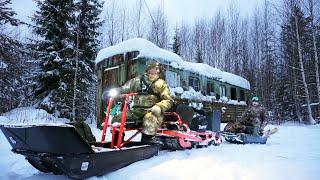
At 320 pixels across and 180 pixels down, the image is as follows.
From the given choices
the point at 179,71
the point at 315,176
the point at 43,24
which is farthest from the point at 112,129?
the point at 43,24

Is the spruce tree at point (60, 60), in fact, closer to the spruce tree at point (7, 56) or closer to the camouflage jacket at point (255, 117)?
the spruce tree at point (7, 56)

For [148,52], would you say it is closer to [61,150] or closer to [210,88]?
[210,88]

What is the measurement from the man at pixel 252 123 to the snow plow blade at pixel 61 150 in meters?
5.11

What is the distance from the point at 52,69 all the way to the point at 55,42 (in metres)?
1.38

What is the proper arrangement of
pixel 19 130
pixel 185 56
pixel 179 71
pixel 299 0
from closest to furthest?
pixel 19 130, pixel 179 71, pixel 299 0, pixel 185 56

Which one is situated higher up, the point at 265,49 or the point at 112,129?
the point at 265,49

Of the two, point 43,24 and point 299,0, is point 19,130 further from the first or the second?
point 299,0

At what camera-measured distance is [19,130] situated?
3.23 m

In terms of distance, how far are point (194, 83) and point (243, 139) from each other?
7.06 m

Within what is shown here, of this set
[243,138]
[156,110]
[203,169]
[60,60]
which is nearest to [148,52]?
[243,138]

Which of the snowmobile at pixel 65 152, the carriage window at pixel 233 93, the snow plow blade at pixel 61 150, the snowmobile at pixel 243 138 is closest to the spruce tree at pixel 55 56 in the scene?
the snowmobile at pixel 243 138

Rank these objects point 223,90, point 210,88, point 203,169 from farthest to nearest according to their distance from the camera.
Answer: point 223,90, point 210,88, point 203,169

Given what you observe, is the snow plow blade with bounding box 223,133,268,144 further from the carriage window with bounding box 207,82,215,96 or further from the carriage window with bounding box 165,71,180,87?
the carriage window with bounding box 207,82,215,96

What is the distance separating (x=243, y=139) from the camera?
746cm
